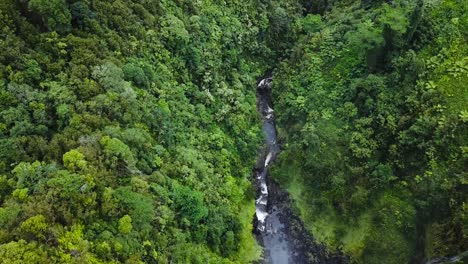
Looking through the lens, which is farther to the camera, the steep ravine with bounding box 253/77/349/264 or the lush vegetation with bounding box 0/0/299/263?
the steep ravine with bounding box 253/77/349/264

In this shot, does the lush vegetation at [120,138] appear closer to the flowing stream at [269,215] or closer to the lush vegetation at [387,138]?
the flowing stream at [269,215]

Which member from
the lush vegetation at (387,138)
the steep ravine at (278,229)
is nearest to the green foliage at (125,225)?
the steep ravine at (278,229)

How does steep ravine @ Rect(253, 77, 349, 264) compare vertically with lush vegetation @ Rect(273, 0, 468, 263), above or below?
below

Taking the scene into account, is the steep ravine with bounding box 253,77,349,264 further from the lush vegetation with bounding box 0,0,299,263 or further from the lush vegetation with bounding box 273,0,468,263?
the lush vegetation with bounding box 0,0,299,263

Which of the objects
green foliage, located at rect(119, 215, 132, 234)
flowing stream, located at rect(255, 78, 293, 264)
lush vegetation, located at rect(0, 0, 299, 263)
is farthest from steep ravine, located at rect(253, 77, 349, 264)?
green foliage, located at rect(119, 215, 132, 234)

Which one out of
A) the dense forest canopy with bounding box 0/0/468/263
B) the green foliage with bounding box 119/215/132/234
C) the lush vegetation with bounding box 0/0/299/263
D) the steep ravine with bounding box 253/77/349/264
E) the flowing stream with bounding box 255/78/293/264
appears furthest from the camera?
the flowing stream with bounding box 255/78/293/264

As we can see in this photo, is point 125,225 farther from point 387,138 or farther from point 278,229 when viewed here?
point 387,138
